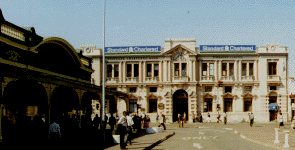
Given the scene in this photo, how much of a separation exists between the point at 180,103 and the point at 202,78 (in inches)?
197

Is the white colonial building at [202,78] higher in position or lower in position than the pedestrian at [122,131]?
higher

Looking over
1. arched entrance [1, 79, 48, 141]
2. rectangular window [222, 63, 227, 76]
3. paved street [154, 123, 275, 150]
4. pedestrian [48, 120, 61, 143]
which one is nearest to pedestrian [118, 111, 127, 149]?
paved street [154, 123, 275, 150]

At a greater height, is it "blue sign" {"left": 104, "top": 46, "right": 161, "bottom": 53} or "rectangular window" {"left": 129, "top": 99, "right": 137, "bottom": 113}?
"blue sign" {"left": 104, "top": 46, "right": 161, "bottom": 53}

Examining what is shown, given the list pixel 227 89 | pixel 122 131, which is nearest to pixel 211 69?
pixel 227 89

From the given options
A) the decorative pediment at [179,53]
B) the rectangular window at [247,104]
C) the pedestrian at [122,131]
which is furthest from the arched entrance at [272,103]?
the pedestrian at [122,131]

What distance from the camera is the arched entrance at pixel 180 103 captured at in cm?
6119

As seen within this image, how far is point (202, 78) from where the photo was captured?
2402 inches

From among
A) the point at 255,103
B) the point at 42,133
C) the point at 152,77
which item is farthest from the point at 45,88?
the point at 255,103

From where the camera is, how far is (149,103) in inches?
2426

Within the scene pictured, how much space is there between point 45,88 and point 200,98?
4248 cm

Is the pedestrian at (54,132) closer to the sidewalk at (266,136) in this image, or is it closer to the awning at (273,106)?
the sidewalk at (266,136)

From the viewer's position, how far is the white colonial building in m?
59.8

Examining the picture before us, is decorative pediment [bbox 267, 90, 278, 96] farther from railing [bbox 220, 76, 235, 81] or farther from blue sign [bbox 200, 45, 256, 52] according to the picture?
blue sign [bbox 200, 45, 256, 52]

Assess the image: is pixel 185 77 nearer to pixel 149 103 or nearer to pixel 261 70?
pixel 149 103
